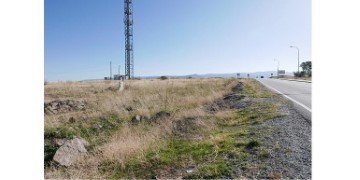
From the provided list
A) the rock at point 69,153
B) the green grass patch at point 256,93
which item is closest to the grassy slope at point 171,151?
the rock at point 69,153

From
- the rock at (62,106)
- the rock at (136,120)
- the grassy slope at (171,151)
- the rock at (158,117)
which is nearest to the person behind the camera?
A: the grassy slope at (171,151)

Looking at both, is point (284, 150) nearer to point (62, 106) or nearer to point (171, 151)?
point (171, 151)

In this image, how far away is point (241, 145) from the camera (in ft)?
18.8

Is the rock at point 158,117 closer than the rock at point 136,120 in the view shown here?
Yes

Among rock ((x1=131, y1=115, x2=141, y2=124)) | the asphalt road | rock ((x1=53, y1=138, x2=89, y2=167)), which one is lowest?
rock ((x1=53, y1=138, x2=89, y2=167))

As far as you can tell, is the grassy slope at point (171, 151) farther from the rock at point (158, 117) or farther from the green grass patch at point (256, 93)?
the green grass patch at point (256, 93)

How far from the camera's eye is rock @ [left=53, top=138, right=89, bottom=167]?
5462mm

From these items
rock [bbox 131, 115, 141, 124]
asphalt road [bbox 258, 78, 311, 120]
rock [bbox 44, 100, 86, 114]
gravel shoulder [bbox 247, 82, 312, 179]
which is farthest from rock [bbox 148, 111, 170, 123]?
rock [bbox 44, 100, 86, 114]

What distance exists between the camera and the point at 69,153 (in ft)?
18.7

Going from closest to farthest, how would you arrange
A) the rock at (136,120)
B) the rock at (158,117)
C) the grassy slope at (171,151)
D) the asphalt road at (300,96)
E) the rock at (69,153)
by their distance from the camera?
the grassy slope at (171,151) → the rock at (69,153) → the rock at (158,117) → the rock at (136,120) → the asphalt road at (300,96)

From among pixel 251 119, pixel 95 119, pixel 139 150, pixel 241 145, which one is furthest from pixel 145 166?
pixel 95 119

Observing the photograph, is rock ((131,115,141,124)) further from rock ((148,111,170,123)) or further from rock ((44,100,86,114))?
rock ((44,100,86,114))

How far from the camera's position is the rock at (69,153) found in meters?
5.46

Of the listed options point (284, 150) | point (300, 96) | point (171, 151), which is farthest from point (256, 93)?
point (284, 150)
